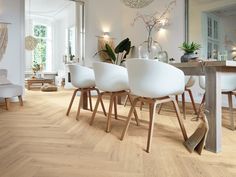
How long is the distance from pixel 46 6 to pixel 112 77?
25.1ft

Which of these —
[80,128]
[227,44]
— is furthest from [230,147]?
[227,44]

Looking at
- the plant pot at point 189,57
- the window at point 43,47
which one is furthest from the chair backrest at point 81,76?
the window at point 43,47

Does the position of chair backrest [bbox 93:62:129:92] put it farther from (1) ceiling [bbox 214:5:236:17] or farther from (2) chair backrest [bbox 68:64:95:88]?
(1) ceiling [bbox 214:5:236:17]

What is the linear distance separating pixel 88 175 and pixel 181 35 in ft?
14.9

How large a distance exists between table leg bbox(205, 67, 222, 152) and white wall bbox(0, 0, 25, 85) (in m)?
4.18

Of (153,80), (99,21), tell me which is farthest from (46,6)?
(153,80)

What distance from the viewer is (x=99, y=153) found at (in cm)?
182

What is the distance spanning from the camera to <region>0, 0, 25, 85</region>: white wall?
4.71 metres

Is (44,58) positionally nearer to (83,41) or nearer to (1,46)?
(83,41)

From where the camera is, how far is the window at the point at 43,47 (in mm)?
10547

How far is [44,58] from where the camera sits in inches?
423

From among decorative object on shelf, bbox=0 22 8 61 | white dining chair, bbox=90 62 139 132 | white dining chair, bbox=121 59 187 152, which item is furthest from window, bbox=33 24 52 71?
white dining chair, bbox=121 59 187 152

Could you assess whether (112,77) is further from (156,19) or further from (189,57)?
(156,19)

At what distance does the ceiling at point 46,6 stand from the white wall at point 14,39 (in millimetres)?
3767
